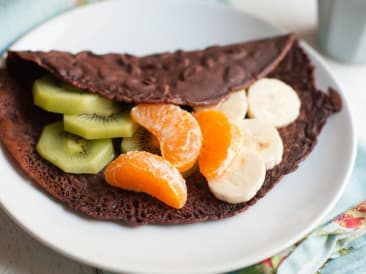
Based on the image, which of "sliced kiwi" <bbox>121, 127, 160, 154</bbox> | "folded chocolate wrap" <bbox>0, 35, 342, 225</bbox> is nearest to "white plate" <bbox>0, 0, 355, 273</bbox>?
"folded chocolate wrap" <bbox>0, 35, 342, 225</bbox>

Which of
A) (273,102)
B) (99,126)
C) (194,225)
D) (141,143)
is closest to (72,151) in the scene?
(99,126)

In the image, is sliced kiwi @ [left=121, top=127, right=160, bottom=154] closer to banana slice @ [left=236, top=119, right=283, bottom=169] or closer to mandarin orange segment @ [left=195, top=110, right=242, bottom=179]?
mandarin orange segment @ [left=195, top=110, right=242, bottom=179]

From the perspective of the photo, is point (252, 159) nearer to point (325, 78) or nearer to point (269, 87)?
point (269, 87)

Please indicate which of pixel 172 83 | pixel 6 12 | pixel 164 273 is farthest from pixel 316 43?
pixel 164 273

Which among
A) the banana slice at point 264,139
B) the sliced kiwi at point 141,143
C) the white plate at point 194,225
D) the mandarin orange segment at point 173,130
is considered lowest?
the white plate at point 194,225

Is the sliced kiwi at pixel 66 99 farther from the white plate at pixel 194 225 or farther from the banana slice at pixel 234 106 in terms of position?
the banana slice at pixel 234 106

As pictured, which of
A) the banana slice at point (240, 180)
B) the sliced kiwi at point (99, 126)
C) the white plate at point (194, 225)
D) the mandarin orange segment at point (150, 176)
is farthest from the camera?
the sliced kiwi at point (99, 126)

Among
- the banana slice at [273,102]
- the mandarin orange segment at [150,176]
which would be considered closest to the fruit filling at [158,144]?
the mandarin orange segment at [150,176]
